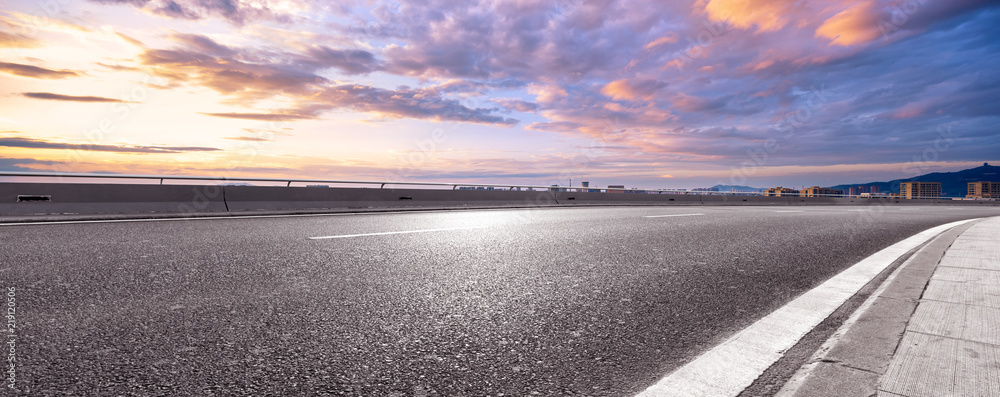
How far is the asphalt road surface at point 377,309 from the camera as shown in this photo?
7.57 ft

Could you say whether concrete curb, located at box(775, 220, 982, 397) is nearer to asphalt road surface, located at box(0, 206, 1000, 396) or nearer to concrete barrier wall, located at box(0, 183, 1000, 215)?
asphalt road surface, located at box(0, 206, 1000, 396)

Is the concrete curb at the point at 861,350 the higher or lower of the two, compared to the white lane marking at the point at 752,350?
higher

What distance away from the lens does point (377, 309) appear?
3.40 metres

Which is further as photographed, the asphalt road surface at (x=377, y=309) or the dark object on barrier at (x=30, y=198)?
the dark object on barrier at (x=30, y=198)

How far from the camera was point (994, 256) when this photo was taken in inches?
210

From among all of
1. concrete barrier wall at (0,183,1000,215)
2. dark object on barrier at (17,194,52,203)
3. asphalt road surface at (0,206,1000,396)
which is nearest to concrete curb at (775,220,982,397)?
asphalt road surface at (0,206,1000,396)

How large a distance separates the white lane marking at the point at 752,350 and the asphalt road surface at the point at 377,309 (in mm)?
122

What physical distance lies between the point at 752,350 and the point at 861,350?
0.50 metres

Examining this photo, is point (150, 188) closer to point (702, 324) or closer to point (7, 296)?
point (7, 296)

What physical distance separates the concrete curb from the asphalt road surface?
56cm

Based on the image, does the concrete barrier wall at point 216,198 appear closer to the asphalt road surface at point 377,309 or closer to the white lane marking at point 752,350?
the asphalt road surface at point 377,309

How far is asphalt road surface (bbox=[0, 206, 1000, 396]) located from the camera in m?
2.31

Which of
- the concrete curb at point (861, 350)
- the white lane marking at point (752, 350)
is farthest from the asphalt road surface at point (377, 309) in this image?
the concrete curb at point (861, 350)

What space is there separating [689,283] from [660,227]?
4896 millimetres
